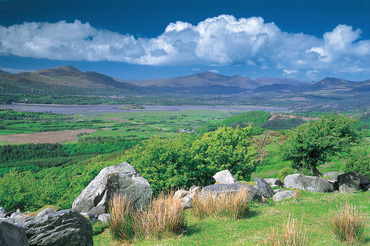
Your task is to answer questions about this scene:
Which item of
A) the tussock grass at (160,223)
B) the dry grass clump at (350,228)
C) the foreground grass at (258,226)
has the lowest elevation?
the foreground grass at (258,226)

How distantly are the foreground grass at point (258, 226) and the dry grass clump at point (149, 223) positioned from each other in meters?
0.41

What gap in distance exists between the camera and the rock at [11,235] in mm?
8095

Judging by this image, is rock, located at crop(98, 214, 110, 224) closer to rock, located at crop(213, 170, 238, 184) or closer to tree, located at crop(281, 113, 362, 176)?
rock, located at crop(213, 170, 238, 184)

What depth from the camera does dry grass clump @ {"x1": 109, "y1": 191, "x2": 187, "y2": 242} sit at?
12.2 meters

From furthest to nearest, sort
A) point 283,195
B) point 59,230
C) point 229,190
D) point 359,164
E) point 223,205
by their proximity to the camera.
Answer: point 359,164, point 283,195, point 229,190, point 223,205, point 59,230

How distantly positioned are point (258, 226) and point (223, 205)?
97.4 inches

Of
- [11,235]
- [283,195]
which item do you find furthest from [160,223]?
[283,195]

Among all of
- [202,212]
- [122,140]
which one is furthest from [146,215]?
[122,140]

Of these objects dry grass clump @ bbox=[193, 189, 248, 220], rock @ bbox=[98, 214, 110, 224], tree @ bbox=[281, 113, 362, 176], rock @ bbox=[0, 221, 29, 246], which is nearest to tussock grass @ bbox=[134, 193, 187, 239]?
dry grass clump @ bbox=[193, 189, 248, 220]

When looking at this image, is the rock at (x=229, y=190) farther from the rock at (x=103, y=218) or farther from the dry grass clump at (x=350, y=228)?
the rock at (x=103, y=218)

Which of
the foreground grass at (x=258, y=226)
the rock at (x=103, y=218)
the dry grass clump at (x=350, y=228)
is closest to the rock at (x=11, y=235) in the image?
the foreground grass at (x=258, y=226)

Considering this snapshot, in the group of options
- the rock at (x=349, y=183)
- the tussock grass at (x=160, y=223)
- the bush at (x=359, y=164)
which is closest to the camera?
the tussock grass at (x=160, y=223)

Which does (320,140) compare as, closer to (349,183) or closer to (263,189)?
(349,183)

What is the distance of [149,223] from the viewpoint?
12.2m
